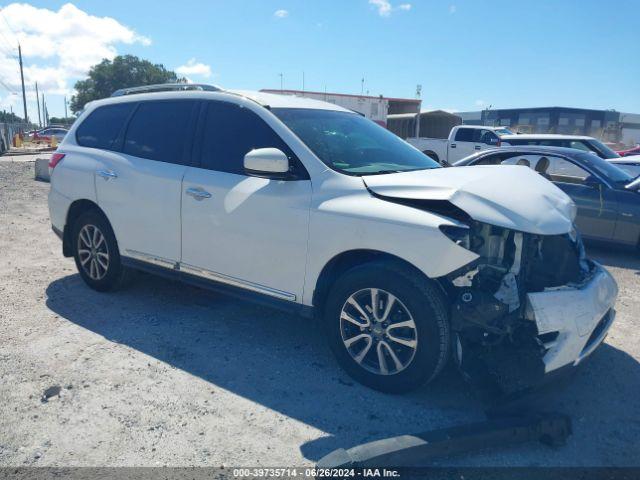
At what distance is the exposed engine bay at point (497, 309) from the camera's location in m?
3.00

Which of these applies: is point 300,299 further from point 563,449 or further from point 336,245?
point 563,449

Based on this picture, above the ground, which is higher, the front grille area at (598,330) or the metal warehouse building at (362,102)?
the metal warehouse building at (362,102)

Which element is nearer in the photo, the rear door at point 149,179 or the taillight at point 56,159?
the rear door at point 149,179

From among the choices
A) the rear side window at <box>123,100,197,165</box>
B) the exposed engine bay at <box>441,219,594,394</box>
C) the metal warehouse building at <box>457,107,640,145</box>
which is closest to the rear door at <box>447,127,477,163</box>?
the rear side window at <box>123,100,197,165</box>

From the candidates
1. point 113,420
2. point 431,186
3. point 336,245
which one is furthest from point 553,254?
point 113,420

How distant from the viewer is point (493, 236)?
123 inches

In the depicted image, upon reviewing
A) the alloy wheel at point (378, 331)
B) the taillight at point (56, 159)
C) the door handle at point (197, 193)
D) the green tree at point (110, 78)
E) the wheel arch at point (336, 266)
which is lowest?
the alloy wheel at point (378, 331)

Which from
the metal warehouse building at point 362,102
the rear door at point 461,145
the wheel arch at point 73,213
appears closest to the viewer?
the wheel arch at point 73,213

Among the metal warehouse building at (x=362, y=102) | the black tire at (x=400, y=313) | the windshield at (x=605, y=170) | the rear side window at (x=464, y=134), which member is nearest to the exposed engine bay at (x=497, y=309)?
the black tire at (x=400, y=313)

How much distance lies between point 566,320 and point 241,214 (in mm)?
2245

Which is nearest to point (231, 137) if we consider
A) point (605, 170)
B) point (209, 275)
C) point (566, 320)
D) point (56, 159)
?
point (209, 275)

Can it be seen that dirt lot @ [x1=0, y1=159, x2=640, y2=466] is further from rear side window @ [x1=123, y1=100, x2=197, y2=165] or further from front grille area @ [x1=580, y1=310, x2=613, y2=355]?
rear side window @ [x1=123, y1=100, x2=197, y2=165]

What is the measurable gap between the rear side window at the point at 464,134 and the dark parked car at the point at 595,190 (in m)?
10.2

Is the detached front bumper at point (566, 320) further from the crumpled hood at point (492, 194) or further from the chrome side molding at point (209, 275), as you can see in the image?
the chrome side molding at point (209, 275)
